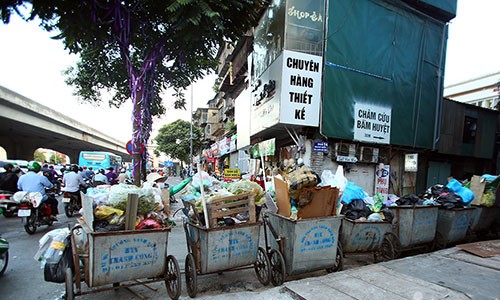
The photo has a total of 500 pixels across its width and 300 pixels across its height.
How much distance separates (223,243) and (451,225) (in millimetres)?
5234

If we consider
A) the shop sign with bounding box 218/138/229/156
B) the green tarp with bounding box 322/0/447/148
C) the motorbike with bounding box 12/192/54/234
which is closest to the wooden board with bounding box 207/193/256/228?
the motorbike with bounding box 12/192/54/234

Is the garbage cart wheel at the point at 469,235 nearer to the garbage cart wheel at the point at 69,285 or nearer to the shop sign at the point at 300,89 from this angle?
the shop sign at the point at 300,89

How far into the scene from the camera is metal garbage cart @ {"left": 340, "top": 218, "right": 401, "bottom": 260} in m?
4.39

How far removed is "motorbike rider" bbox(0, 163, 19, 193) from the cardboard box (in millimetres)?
8667

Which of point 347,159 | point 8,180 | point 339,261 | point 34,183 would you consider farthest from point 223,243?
point 8,180

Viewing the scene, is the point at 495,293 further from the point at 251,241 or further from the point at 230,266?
the point at 230,266

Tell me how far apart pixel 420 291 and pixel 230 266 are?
247 cm

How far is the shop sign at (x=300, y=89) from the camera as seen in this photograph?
29.1 feet

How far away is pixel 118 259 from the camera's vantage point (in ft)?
9.37

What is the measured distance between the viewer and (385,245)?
190 inches

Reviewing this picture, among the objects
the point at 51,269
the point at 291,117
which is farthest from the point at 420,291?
the point at 291,117

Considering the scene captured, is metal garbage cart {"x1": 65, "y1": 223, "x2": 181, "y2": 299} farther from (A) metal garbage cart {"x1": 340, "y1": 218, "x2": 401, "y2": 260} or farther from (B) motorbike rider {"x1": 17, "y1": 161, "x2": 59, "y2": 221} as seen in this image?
(B) motorbike rider {"x1": 17, "y1": 161, "x2": 59, "y2": 221}

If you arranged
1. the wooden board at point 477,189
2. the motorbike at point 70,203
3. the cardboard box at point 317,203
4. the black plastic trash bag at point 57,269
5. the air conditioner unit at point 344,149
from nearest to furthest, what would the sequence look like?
the black plastic trash bag at point 57,269
the cardboard box at point 317,203
the wooden board at point 477,189
the motorbike at point 70,203
the air conditioner unit at point 344,149

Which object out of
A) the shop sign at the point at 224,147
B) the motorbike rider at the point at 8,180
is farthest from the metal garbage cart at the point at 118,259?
the shop sign at the point at 224,147
